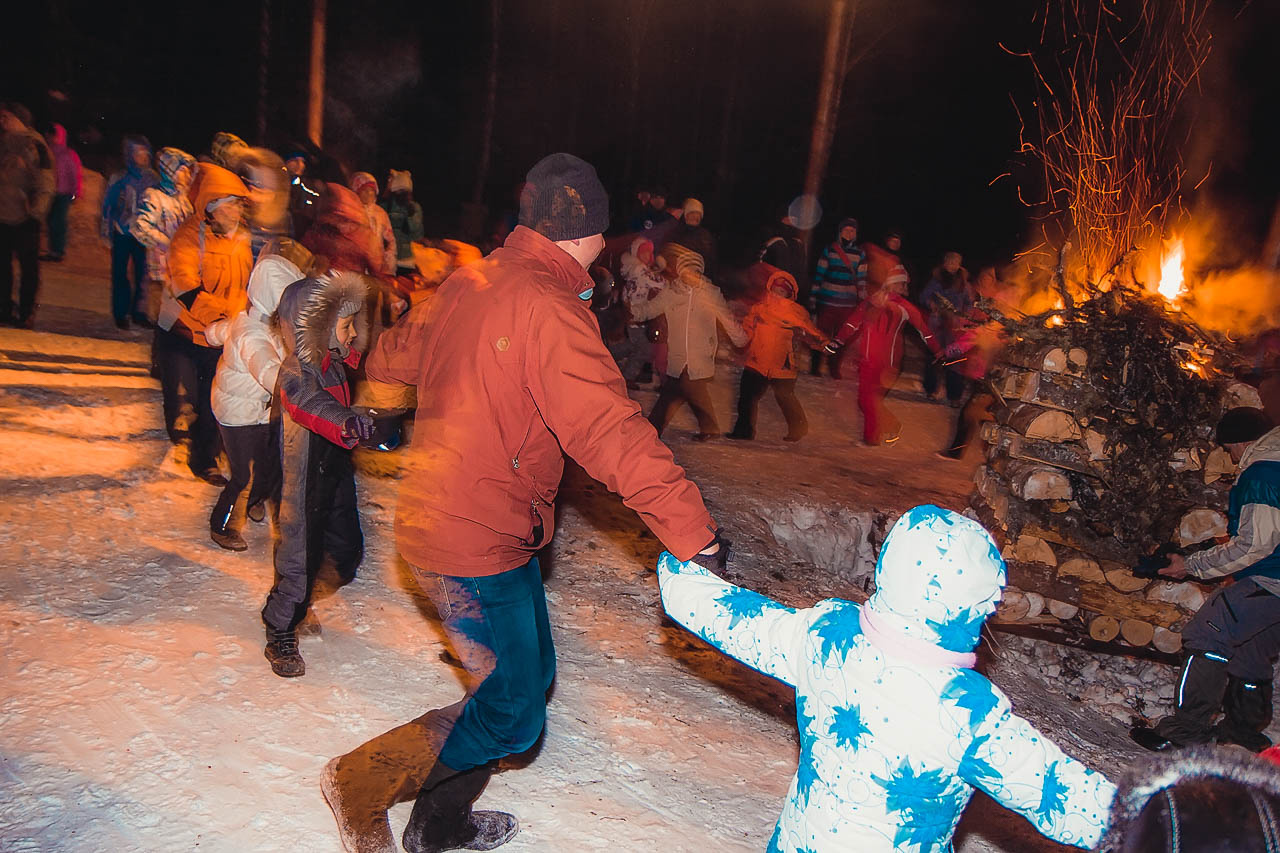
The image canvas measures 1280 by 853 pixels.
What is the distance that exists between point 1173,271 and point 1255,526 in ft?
9.88

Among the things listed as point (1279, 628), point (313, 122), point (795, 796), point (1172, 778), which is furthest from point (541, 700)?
point (313, 122)

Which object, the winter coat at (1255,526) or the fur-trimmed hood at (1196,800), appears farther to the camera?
the winter coat at (1255,526)

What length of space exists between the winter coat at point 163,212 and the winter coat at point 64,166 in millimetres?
5218

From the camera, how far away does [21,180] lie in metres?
8.24

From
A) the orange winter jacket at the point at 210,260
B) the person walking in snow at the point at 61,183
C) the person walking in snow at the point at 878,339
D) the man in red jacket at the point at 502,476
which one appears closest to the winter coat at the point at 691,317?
the person walking in snow at the point at 878,339

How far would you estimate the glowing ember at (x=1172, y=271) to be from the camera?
6.34m

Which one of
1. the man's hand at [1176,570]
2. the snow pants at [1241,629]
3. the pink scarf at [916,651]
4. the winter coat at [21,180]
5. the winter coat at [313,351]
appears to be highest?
the winter coat at [21,180]

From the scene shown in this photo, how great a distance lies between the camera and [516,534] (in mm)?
2373

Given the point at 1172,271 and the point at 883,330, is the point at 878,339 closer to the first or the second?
the point at 883,330

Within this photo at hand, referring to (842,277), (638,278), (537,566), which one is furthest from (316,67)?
(537,566)

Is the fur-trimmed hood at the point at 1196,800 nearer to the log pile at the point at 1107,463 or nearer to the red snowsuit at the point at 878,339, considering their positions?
the log pile at the point at 1107,463

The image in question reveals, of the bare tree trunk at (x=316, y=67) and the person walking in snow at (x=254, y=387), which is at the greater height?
the bare tree trunk at (x=316, y=67)

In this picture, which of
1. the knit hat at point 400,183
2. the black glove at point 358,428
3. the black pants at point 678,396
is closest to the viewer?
the black glove at point 358,428

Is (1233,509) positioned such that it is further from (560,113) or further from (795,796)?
(560,113)
